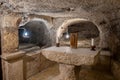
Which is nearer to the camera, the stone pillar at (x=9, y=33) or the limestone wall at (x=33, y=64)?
the stone pillar at (x=9, y=33)

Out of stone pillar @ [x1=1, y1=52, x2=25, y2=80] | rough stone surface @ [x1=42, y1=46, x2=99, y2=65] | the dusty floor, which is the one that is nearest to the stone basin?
rough stone surface @ [x1=42, y1=46, x2=99, y2=65]

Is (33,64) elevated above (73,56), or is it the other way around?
(73,56)

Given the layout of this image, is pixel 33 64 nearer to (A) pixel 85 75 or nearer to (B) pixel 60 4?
(A) pixel 85 75

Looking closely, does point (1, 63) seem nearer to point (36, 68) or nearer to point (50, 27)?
point (36, 68)

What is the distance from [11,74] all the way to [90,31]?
4878mm

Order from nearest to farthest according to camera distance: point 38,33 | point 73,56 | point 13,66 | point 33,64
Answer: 1. point 73,56
2. point 13,66
3. point 33,64
4. point 38,33

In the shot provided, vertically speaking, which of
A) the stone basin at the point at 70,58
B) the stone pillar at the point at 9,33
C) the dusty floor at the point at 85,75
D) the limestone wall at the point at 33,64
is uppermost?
the stone pillar at the point at 9,33

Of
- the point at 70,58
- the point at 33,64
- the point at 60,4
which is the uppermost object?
the point at 60,4

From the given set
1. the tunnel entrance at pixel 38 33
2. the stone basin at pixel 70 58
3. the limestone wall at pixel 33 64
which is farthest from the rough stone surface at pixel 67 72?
the tunnel entrance at pixel 38 33

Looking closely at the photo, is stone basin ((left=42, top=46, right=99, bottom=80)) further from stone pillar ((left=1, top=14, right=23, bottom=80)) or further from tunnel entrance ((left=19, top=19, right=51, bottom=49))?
tunnel entrance ((left=19, top=19, right=51, bottom=49))

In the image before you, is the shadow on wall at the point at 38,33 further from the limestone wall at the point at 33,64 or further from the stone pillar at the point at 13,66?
the stone pillar at the point at 13,66

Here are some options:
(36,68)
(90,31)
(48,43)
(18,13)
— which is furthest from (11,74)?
(90,31)

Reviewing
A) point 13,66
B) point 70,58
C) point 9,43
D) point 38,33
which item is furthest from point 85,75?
point 9,43

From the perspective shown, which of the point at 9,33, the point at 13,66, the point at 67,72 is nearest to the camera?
the point at 67,72
